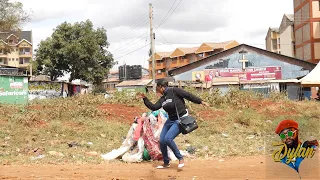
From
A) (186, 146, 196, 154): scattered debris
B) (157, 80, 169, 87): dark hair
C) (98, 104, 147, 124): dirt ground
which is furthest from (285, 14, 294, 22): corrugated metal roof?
(157, 80, 169, 87): dark hair

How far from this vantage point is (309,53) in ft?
145

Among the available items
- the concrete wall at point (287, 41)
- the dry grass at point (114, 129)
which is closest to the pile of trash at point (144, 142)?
the dry grass at point (114, 129)

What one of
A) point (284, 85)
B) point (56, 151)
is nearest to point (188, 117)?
point (56, 151)

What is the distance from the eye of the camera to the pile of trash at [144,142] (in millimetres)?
8305

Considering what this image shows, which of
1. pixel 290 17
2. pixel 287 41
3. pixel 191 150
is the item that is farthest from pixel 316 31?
pixel 191 150

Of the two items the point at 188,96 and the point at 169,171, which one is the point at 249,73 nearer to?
the point at 188,96

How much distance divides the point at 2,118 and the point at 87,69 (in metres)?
28.5

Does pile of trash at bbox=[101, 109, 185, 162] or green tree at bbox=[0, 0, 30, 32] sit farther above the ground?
green tree at bbox=[0, 0, 30, 32]

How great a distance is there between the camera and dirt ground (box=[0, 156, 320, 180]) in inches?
253

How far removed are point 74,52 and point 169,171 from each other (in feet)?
115

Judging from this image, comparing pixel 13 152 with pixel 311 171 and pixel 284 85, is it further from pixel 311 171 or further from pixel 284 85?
pixel 284 85

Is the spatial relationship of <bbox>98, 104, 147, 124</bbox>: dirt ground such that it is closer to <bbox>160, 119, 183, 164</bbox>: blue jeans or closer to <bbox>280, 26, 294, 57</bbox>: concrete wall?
<bbox>160, 119, 183, 164</bbox>: blue jeans

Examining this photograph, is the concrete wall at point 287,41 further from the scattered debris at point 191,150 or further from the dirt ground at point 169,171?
the dirt ground at point 169,171

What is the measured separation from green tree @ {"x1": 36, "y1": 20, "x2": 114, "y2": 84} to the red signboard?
12.3 metres
